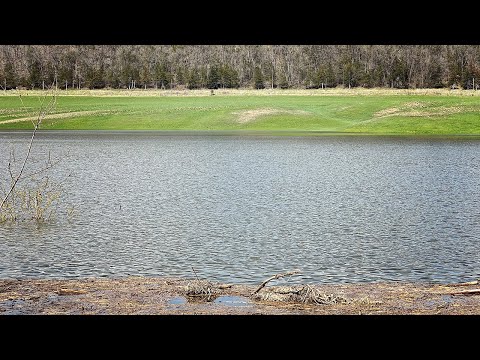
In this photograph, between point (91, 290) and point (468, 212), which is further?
Result: point (468, 212)

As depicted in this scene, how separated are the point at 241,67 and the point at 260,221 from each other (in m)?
115

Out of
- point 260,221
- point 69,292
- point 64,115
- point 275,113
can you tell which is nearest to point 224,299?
point 69,292

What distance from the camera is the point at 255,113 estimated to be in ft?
293

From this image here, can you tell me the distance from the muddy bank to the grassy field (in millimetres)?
64027

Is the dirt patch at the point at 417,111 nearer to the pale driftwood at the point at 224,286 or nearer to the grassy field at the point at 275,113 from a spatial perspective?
the grassy field at the point at 275,113

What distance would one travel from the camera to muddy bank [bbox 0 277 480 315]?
42.2 feet

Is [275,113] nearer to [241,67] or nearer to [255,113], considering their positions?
Result: [255,113]

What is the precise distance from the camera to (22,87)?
439 ft

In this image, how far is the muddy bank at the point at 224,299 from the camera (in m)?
12.9

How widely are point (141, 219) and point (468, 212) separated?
1113 cm
